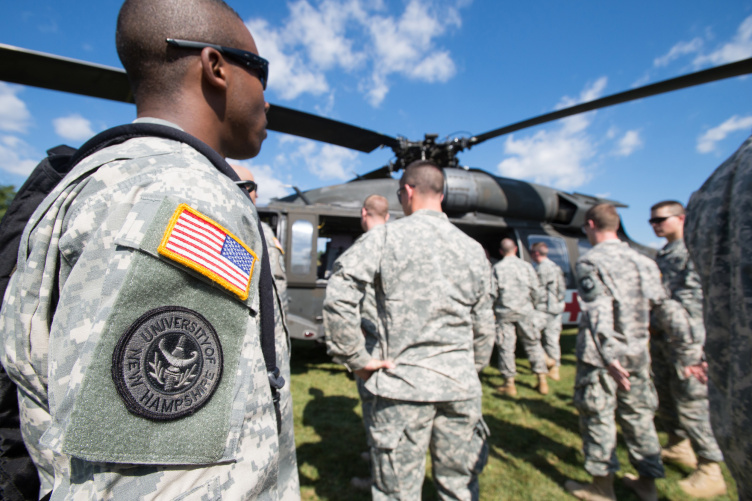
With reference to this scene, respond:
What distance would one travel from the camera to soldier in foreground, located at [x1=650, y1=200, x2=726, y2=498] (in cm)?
273

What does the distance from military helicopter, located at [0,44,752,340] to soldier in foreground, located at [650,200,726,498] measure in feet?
5.12

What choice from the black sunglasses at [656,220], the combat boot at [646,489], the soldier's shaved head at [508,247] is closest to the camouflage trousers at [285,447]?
the combat boot at [646,489]

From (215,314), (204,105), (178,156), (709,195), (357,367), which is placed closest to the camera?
(215,314)

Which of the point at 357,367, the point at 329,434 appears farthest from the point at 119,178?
the point at 329,434

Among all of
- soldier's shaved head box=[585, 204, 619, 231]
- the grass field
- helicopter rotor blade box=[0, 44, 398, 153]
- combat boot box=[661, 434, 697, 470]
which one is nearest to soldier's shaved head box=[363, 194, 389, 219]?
helicopter rotor blade box=[0, 44, 398, 153]

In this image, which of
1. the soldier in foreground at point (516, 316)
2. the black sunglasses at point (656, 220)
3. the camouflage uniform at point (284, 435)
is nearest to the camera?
the camouflage uniform at point (284, 435)

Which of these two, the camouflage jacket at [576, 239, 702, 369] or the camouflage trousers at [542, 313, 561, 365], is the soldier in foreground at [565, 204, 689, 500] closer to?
the camouflage jacket at [576, 239, 702, 369]

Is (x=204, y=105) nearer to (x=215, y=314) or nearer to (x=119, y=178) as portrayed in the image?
(x=119, y=178)

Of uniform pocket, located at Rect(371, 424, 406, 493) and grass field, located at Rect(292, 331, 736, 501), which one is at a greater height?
uniform pocket, located at Rect(371, 424, 406, 493)

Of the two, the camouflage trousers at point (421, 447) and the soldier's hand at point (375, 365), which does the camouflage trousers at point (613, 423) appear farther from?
the soldier's hand at point (375, 365)

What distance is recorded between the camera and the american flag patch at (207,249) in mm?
579

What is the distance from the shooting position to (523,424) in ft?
12.7

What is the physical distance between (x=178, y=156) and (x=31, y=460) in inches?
37.3

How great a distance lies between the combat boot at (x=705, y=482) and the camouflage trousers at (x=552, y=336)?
2789 millimetres
